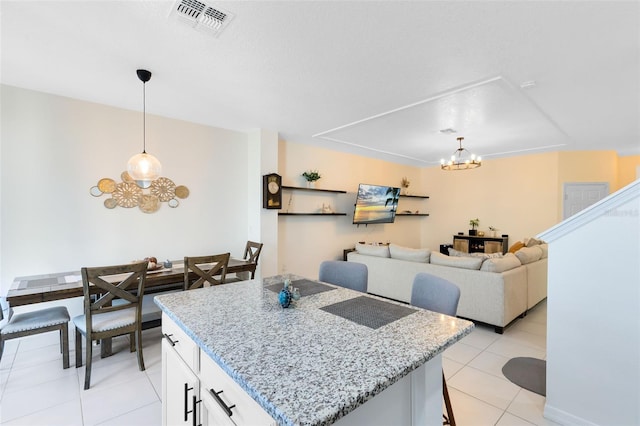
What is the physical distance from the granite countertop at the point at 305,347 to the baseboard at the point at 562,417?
4.65ft

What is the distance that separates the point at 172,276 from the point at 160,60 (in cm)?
203

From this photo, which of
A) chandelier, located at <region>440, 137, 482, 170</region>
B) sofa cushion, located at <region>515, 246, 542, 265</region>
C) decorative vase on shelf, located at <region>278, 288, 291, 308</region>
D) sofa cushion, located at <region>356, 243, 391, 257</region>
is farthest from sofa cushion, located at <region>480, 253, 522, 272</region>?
decorative vase on shelf, located at <region>278, 288, 291, 308</region>

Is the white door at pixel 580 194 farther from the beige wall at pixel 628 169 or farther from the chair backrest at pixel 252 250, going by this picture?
the chair backrest at pixel 252 250

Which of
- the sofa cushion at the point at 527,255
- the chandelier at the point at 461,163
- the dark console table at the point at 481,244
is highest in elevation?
the chandelier at the point at 461,163

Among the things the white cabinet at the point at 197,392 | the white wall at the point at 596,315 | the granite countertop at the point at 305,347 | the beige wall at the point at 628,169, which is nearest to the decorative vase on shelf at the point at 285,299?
the granite countertop at the point at 305,347

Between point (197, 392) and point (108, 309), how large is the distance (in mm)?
1783

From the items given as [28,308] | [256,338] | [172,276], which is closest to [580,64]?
[256,338]

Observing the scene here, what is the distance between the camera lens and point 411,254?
13.9ft

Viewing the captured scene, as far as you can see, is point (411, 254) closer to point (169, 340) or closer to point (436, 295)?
point (436, 295)

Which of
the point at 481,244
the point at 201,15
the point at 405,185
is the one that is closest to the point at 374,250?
the point at 405,185

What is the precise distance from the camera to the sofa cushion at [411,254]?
13.6 feet

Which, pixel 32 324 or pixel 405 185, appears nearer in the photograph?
pixel 32 324

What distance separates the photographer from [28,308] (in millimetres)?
3234

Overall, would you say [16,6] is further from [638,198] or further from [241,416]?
[638,198]
